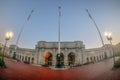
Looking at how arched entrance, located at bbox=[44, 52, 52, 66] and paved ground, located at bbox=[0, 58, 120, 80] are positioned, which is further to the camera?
arched entrance, located at bbox=[44, 52, 52, 66]

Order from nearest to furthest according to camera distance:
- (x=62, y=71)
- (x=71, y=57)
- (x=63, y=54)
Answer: (x=62, y=71)
(x=71, y=57)
(x=63, y=54)

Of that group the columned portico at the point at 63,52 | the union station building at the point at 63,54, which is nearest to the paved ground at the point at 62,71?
the union station building at the point at 63,54

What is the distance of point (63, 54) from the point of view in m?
4.40

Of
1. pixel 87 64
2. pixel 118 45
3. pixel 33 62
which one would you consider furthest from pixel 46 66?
pixel 118 45

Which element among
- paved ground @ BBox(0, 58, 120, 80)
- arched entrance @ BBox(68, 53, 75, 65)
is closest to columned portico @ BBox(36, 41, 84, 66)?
arched entrance @ BBox(68, 53, 75, 65)

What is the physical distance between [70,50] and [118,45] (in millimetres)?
1546

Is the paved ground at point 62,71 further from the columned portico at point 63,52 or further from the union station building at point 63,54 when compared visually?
the columned portico at point 63,52

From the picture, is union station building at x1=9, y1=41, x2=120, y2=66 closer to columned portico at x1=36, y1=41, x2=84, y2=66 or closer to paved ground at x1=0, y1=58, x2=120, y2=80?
columned portico at x1=36, y1=41, x2=84, y2=66

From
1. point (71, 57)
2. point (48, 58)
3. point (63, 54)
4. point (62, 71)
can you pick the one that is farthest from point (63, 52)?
point (62, 71)

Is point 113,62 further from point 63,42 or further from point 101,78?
point 63,42

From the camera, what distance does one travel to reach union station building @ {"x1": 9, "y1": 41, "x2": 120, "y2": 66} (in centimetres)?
407

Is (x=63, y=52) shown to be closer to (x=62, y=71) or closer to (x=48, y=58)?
(x=48, y=58)

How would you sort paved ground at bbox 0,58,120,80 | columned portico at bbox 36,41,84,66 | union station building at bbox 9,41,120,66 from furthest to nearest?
1. columned portico at bbox 36,41,84,66
2. union station building at bbox 9,41,120,66
3. paved ground at bbox 0,58,120,80

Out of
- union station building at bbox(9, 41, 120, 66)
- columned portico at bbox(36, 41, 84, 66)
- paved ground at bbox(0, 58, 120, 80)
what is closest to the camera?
paved ground at bbox(0, 58, 120, 80)
